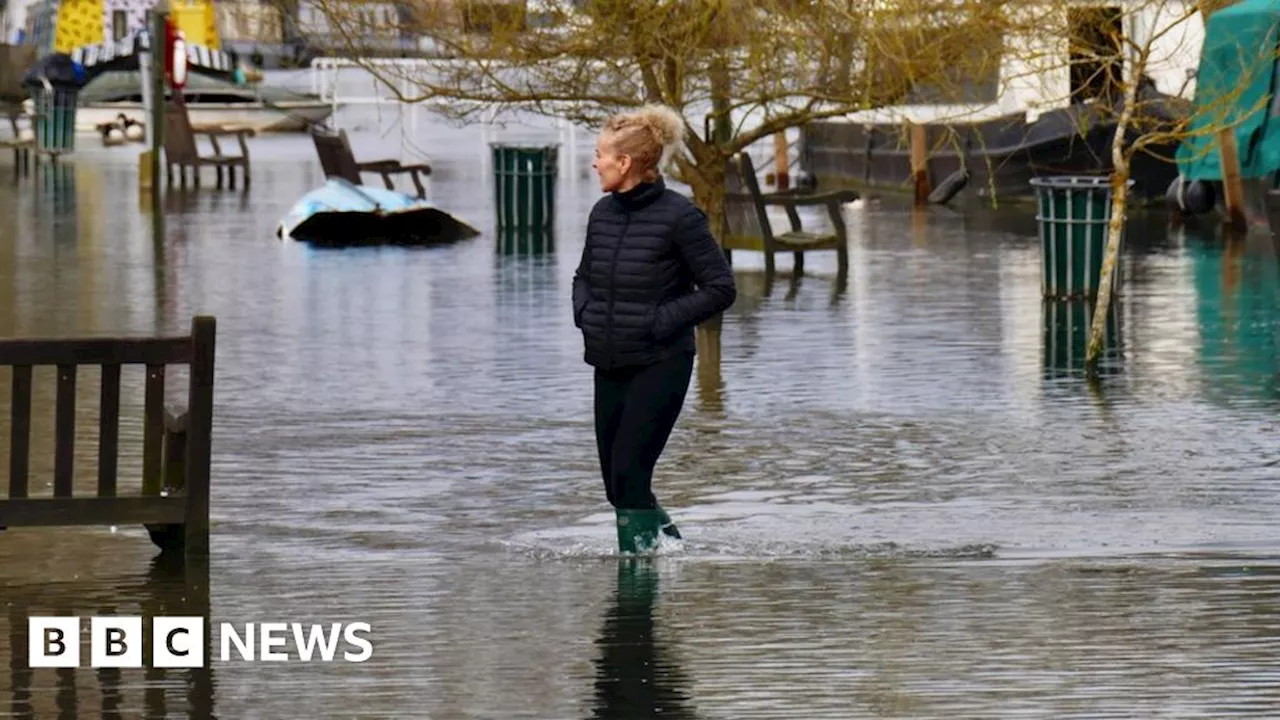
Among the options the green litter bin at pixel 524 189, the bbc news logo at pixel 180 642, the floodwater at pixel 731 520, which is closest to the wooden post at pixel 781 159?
the green litter bin at pixel 524 189

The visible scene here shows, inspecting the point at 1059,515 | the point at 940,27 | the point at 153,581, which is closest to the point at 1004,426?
the point at 1059,515

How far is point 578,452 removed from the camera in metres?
12.6

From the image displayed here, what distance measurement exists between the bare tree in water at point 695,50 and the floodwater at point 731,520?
1804 mm

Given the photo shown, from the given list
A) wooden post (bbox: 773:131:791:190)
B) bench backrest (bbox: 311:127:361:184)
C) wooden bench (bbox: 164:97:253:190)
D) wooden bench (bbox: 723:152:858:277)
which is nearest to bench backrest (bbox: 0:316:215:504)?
wooden bench (bbox: 723:152:858:277)

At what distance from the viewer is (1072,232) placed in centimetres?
1967

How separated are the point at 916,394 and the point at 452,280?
8.67 meters

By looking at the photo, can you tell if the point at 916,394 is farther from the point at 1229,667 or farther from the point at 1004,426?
the point at 1229,667

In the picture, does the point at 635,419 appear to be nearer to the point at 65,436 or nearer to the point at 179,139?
the point at 65,436

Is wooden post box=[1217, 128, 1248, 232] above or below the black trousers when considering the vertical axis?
above

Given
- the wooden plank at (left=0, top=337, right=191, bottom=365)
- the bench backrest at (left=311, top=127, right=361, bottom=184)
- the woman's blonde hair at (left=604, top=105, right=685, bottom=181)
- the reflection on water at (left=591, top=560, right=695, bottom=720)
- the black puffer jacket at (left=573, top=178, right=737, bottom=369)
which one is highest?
the bench backrest at (left=311, top=127, right=361, bottom=184)

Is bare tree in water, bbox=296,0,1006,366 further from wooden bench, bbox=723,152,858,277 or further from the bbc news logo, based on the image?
the bbc news logo

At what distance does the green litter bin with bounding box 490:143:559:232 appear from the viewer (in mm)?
29516

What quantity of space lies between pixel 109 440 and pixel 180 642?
5.10ft

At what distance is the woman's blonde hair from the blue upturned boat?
1800 cm
